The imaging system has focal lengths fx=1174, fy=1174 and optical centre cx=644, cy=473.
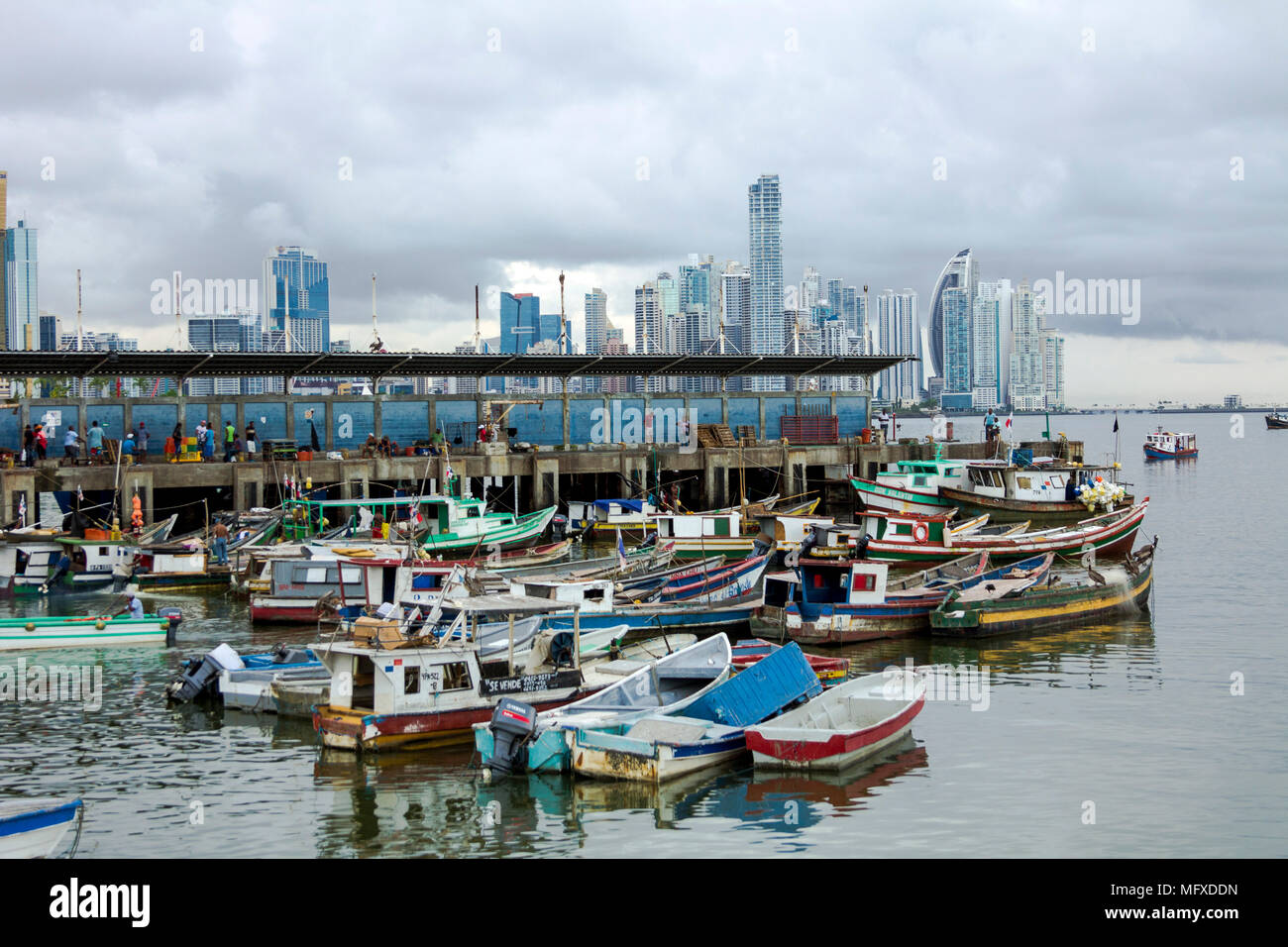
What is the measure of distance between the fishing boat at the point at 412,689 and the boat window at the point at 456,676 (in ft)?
0.06

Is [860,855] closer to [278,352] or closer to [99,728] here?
[99,728]

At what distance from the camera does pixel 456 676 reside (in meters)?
22.2

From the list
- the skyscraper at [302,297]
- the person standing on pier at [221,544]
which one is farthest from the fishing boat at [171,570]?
the skyscraper at [302,297]

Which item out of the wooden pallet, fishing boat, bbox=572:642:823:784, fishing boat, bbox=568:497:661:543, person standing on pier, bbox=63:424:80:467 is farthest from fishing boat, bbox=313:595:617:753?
the wooden pallet

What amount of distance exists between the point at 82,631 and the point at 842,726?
19748 mm

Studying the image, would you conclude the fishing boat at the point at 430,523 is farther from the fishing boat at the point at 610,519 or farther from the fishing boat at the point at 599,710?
the fishing boat at the point at 599,710

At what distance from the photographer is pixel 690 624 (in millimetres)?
31188

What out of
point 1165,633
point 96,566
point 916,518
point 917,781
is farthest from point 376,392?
point 917,781

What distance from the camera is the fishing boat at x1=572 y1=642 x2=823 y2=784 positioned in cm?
1942

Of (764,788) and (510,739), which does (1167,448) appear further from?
(510,739)

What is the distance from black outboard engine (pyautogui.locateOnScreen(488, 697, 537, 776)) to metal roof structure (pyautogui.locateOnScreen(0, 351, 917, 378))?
34123mm

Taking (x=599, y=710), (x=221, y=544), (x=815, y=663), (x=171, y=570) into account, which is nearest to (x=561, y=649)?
(x=599, y=710)

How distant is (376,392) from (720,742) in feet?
135

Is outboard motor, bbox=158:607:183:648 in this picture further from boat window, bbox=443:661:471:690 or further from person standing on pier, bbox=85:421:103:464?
person standing on pier, bbox=85:421:103:464
